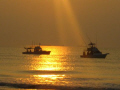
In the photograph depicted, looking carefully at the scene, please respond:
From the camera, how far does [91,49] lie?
388 feet

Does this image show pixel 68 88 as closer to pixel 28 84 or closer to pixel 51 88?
pixel 51 88

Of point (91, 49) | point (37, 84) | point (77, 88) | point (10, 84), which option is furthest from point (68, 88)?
point (91, 49)

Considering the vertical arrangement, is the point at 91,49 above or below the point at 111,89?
above

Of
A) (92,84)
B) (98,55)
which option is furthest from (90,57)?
(92,84)

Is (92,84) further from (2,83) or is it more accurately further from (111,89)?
(2,83)

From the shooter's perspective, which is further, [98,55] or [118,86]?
[98,55]

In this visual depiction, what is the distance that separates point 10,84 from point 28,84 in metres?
2.28

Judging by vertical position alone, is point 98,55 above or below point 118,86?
above

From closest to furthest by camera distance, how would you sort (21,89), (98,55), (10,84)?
(21,89) < (10,84) < (98,55)

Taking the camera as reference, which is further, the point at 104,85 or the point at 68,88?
the point at 104,85

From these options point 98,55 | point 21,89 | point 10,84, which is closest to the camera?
point 21,89

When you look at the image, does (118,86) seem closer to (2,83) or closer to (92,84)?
(92,84)

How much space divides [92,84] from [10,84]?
10722 mm

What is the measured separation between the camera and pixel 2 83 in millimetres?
42250
